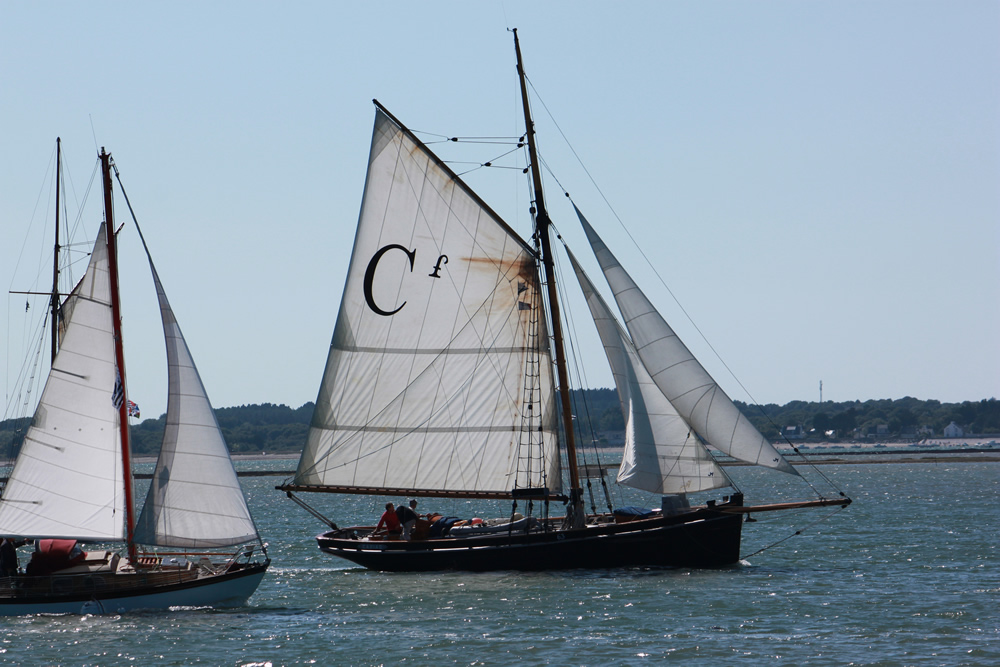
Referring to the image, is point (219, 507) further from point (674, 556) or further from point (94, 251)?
point (674, 556)

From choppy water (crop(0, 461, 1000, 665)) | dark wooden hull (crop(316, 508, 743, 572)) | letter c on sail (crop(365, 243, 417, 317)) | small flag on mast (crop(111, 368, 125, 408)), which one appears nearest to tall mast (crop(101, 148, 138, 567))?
small flag on mast (crop(111, 368, 125, 408))

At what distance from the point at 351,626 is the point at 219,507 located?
4.77m

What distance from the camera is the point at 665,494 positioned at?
38312 mm

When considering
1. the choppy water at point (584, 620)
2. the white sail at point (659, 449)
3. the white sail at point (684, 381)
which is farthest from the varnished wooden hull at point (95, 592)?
the white sail at point (684, 381)

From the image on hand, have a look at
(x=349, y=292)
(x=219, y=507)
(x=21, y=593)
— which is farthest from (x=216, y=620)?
(x=349, y=292)

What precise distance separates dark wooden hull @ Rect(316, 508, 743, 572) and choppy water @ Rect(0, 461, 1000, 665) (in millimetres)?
617

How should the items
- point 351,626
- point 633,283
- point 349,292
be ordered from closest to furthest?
point 351,626 < point 633,283 < point 349,292

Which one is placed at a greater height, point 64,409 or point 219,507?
point 64,409

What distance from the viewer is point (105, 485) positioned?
31.9m

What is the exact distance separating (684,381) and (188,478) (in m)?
15.5

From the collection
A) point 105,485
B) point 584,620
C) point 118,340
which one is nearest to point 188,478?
point 105,485

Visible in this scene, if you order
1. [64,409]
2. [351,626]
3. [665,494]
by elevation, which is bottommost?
[351,626]

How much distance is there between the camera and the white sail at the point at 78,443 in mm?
31156

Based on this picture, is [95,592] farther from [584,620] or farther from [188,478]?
[584,620]
